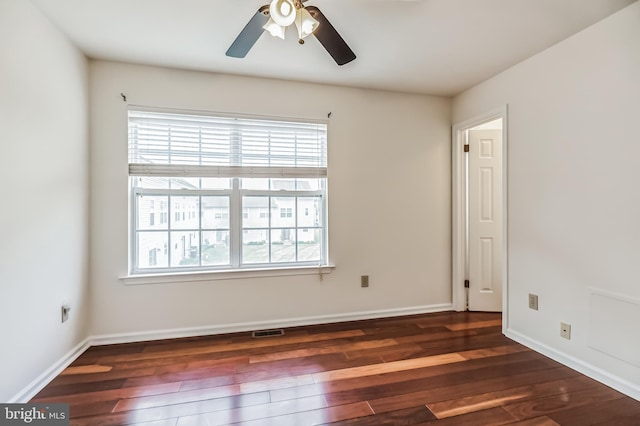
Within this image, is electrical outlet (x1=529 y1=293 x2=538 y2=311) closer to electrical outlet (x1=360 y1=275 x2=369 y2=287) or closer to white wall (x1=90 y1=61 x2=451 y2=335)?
white wall (x1=90 y1=61 x2=451 y2=335)

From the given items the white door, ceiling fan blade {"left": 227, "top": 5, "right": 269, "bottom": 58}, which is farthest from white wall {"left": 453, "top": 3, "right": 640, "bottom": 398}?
ceiling fan blade {"left": 227, "top": 5, "right": 269, "bottom": 58}

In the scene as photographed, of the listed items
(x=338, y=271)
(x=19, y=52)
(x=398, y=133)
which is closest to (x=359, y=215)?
(x=338, y=271)

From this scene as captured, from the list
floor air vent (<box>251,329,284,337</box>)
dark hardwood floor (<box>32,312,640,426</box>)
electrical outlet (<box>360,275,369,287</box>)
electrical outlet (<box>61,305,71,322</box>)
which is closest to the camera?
dark hardwood floor (<box>32,312,640,426</box>)

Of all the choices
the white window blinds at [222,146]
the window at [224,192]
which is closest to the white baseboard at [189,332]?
the window at [224,192]

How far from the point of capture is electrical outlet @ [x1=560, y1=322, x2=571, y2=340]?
86.5 inches

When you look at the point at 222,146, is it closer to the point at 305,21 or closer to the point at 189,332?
the point at 305,21

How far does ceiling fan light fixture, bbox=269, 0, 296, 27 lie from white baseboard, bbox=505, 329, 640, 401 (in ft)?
9.48

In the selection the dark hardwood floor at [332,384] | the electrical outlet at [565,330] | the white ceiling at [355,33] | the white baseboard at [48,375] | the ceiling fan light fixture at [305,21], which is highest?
the white ceiling at [355,33]

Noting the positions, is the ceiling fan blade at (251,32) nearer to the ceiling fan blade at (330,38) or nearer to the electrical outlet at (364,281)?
the ceiling fan blade at (330,38)

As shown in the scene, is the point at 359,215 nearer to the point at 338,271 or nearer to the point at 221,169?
the point at 338,271

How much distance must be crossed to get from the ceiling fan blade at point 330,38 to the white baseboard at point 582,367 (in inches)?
104

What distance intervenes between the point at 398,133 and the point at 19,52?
9.85 ft

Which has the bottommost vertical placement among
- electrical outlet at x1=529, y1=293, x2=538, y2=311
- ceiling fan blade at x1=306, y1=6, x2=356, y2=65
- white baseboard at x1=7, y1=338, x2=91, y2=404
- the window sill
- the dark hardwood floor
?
the dark hardwood floor

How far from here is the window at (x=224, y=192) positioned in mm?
2645
